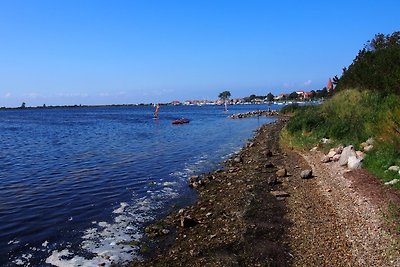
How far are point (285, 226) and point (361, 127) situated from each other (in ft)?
40.9

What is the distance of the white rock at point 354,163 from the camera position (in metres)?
16.8

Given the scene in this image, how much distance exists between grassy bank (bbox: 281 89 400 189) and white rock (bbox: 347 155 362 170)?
26cm

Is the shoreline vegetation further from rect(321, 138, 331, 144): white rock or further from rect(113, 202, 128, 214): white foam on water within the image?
rect(113, 202, 128, 214): white foam on water

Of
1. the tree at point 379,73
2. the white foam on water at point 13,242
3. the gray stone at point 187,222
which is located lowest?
the white foam on water at point 13,242

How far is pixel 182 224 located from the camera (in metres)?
13.0

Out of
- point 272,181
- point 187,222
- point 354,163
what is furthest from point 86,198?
point 354,163

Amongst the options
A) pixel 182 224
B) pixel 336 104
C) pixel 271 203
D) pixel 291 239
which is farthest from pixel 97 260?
pixel 336 104

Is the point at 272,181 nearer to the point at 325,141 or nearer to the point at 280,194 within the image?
the point at 280,194

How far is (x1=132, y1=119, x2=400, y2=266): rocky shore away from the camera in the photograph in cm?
966

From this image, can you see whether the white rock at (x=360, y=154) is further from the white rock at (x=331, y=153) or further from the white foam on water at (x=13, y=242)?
the white foam on water at (x=13, y=242)

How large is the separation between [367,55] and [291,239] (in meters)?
34.6

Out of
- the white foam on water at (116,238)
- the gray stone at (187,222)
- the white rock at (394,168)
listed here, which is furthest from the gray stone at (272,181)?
the gray stone at (187,222)

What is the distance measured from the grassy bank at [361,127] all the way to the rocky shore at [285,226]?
1.09 m

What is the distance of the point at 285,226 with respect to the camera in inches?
472
